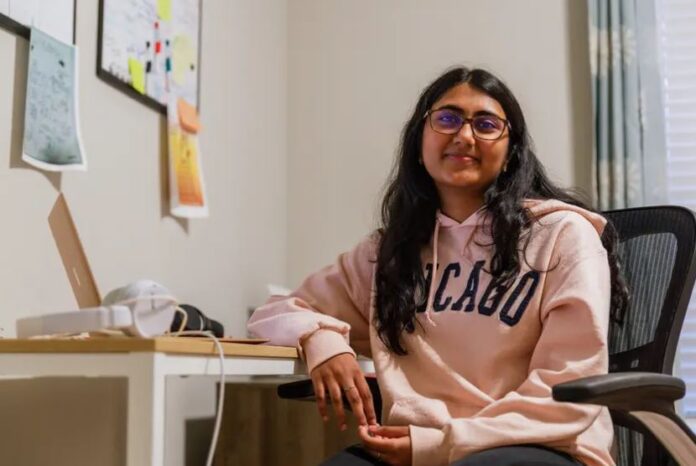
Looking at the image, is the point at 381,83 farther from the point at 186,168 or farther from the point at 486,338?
the point at 486,338

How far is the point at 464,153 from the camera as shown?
5.16 ft

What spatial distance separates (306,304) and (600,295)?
1.86ft

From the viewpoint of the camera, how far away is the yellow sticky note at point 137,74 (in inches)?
72.3

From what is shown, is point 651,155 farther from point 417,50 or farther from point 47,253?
point 47,253

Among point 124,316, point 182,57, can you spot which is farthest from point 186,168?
point 124,316

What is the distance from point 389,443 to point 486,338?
10.1 inches

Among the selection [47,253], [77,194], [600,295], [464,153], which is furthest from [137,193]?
[600,295]

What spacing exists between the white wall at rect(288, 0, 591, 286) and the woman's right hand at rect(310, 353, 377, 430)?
138cm

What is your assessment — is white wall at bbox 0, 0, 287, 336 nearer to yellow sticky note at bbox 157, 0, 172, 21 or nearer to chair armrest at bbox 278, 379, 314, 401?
yellow sticky note at bbox 157, 0, 172, 21

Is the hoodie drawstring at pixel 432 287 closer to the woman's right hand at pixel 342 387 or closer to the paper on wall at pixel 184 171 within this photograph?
the woman's right hand at pixel 342 387

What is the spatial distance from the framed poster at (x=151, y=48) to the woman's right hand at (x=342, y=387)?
0.79 metres

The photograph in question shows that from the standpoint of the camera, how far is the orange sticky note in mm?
2055

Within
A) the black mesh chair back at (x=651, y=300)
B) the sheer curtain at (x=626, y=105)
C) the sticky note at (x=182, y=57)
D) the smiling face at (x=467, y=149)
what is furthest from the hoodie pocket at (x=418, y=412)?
the sheer curtain at (x=626, y=105)

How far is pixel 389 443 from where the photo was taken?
4.29 ft
